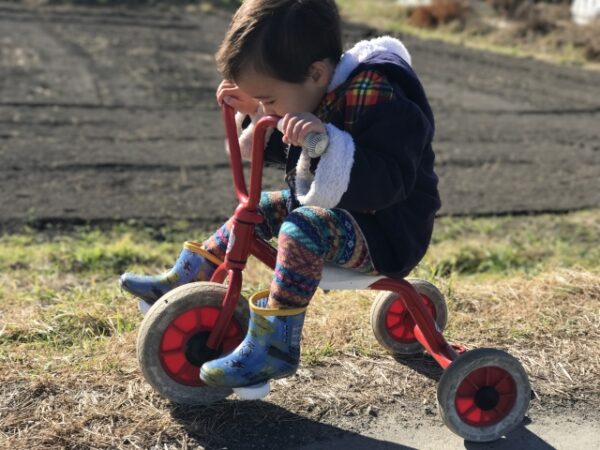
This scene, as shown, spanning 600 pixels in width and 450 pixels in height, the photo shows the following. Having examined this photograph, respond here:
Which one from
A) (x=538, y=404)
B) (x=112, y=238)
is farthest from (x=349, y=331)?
(x=112, y=238)

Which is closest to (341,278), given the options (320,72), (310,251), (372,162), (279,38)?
(310,251)

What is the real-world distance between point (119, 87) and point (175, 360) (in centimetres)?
885

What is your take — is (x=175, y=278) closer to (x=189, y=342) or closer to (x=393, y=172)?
(x=189, y=342)

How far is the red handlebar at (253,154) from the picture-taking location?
2646 millimetres

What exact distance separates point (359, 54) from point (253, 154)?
490 mm

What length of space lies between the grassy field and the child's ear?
1096 mm

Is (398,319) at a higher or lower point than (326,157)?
lower

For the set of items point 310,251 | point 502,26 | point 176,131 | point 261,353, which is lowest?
point 502,26

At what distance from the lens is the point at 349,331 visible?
350cm

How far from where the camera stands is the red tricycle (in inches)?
109

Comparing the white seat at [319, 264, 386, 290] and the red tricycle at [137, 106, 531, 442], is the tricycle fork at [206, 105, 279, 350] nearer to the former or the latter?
the red tricycle at [137, 106, 531, 442]

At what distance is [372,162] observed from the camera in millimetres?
2551

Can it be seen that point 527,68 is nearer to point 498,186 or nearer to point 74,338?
point 498,186

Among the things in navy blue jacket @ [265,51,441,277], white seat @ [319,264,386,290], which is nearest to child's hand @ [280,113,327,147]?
navy blue jacket @ [265,51,441,277]
